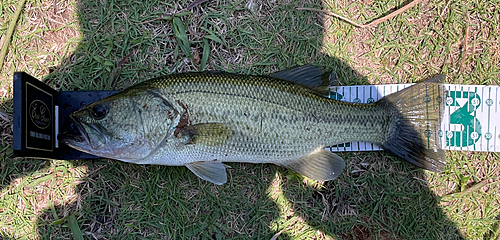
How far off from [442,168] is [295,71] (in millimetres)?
1818

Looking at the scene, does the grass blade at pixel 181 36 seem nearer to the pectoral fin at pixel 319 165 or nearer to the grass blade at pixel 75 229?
the pectoral fin at pixel 319 165

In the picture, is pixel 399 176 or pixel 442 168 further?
pixel 399 176

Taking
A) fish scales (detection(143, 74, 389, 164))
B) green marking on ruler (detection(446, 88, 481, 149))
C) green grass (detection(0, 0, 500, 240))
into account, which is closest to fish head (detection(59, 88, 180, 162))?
fish scales (detection(143, 74, 389, 164))

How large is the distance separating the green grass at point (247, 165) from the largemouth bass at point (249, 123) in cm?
38

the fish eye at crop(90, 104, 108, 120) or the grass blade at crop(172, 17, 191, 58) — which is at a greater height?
the grass blade at crop(172, 17, 191, 58)

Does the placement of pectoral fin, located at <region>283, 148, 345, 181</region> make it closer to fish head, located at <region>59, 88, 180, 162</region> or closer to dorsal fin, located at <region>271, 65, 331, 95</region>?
dorsal fin, located at <region>271, 65, 331, 95</region>

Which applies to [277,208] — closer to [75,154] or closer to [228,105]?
[228,105]

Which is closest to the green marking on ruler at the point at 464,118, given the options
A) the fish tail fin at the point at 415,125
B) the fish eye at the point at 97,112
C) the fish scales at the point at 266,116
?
the fish tail fin at the point at 415,125

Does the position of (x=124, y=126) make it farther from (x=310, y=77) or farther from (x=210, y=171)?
(x=310, y=77)

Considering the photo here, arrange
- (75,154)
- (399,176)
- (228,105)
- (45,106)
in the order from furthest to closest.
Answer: (399,176)
(75,154)
(45,106)
(228,105)

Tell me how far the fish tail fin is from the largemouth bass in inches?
0.4

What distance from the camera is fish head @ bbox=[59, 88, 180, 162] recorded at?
8.26 feet

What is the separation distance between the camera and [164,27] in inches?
130

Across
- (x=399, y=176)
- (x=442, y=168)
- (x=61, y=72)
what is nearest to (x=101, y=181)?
(x=61, y=72)
